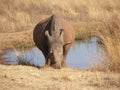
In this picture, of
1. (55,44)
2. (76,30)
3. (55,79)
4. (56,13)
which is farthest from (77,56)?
(56,13)

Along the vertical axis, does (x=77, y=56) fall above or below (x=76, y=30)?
above

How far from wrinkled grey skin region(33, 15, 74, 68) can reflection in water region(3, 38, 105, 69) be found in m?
0.83

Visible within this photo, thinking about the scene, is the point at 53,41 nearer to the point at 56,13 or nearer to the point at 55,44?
the point at 55,44

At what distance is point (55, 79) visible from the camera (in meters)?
10.9

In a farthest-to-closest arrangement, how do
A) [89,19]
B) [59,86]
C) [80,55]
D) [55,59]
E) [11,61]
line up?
[89,19]
[80,55]
[11,61]
[55,59]
[59,86]

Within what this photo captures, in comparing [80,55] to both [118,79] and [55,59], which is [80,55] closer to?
[55,59]

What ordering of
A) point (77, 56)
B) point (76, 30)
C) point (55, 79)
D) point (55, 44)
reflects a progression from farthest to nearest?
point (76, 30), point (77, 56), point (55, 44), point (55, 79)

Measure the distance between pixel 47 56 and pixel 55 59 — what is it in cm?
78

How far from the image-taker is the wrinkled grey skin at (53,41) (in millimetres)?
12992

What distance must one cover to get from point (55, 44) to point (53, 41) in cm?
10

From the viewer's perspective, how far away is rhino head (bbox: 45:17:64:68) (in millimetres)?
12922

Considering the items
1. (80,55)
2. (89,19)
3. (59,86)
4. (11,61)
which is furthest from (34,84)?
(89,19)

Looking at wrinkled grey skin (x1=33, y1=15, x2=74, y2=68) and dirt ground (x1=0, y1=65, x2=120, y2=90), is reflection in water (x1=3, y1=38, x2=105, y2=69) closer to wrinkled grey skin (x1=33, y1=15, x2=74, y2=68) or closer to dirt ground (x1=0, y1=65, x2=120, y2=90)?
wrinkled grey skin (x1=33, y1=15, x2=74, y2=68)

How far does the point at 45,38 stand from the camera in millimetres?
13625
